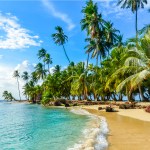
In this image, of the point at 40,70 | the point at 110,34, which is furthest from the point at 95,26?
the point at 40,70

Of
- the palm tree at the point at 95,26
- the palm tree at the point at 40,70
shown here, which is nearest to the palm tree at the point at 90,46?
the palm tree at the point at 95,26

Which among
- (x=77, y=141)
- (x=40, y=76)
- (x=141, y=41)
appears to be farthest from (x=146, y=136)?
(x=40, y=76)

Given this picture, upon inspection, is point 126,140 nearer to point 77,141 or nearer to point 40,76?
point 77,141

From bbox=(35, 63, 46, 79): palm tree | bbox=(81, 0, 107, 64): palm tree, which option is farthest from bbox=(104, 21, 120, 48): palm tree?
bbox=(35, 63, 46, 79): palm tree

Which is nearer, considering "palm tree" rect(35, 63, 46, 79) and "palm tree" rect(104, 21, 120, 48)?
"palm tree" rect(104, 21, 120, 48)

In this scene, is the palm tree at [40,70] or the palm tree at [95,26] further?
the palm tree at [40,70]

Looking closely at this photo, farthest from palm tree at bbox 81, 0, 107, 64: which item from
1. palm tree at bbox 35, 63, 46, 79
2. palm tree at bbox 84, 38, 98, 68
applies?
palm tree at bbox 35, 63, 46, 79

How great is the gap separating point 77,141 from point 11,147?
115 inches

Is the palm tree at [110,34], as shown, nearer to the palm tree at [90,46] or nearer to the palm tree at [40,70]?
the palm tree at [90,46]

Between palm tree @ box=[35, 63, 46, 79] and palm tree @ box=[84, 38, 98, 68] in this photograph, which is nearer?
palm tree @ box=[84, 38, 98, 68]

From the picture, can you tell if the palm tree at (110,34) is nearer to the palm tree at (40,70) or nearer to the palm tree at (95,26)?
the palm tree at (95,26)

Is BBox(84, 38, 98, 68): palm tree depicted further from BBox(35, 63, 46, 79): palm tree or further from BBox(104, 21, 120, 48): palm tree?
BBox(35, 63, 46, 79): palm tree

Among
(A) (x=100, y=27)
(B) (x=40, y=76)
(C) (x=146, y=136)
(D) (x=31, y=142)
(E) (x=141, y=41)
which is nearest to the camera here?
(C) (x=146, y=136)

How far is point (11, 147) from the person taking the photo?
11930 mm
